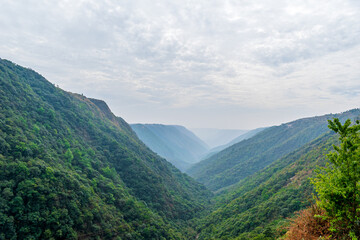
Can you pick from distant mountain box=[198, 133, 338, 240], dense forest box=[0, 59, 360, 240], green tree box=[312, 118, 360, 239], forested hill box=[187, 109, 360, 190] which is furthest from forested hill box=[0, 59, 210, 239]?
forested hill box=[187, 109, 360, 190]

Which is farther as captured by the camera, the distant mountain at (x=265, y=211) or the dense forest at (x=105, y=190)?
the distant mountain at (x=265, y=211)

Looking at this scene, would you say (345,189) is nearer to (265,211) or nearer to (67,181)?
(67,181)

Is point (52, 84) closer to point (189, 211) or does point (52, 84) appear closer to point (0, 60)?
point (0, 60)

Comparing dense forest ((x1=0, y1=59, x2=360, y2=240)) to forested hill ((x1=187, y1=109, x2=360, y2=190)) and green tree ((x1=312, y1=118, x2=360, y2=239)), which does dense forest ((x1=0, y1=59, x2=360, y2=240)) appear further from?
forested hill ((x1=187, y1=109, x2=360, y2=190))

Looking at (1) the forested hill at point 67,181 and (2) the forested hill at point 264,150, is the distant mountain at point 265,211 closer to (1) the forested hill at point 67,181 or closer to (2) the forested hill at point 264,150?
(1) the forested hill at point 67,181

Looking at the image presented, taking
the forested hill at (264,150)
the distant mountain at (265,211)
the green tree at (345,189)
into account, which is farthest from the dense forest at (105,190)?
the forested hill at (264,150)

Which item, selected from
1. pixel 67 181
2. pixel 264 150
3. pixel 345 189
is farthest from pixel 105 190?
pixel 264 150
